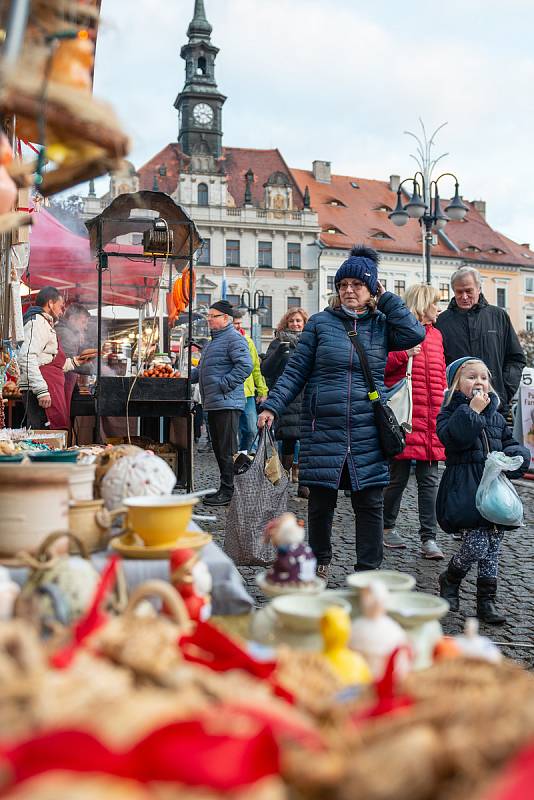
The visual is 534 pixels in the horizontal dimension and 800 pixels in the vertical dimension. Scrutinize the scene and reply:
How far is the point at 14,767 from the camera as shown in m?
0.83

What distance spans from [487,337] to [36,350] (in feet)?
13.5

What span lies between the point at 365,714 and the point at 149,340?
8.55 metres

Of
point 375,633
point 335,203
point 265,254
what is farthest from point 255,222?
point 375,633

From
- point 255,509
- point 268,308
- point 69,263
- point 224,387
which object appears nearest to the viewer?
point 255,509

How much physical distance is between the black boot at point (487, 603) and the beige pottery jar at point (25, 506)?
2996 mm

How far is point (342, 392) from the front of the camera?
4.33 m

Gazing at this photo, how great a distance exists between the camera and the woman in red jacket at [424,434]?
19.1 ft

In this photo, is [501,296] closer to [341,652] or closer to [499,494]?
[499,494]

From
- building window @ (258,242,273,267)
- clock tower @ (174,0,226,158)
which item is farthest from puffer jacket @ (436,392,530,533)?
clock tower @ (174,0,226,158)

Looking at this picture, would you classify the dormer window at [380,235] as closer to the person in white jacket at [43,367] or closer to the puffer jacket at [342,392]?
the person in white jacket at [43,367]

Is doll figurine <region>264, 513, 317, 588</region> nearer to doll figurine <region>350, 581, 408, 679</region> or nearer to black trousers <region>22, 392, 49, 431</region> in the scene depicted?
doll figurine <region>350, 581, 408, 679</region>

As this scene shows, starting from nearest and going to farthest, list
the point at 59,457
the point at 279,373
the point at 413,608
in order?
the point at 413,608 < the point at 59,457 < the point at 279,373

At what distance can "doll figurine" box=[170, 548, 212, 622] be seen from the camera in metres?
1.78

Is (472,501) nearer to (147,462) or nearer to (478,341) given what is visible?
(478,341)
